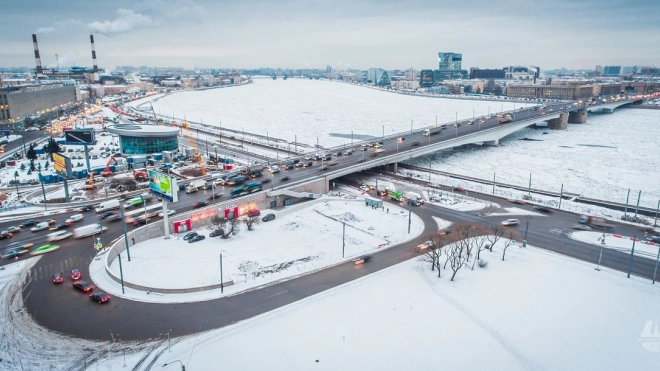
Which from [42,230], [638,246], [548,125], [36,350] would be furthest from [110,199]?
[548,125]

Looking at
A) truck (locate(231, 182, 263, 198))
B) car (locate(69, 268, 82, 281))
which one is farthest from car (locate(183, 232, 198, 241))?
car (locate(69, 268, 82, 281))

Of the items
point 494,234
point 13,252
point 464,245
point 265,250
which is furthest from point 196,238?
point 494,234

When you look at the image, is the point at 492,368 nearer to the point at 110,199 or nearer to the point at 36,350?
the point at 36,350

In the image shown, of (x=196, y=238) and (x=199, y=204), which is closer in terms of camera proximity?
(x=196, y=238)

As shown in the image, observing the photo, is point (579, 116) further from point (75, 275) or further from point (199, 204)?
point (75, 275)

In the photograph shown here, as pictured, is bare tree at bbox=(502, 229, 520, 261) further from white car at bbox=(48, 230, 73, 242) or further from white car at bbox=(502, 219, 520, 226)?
white car at bbox=(48, 230, 73, 242)
